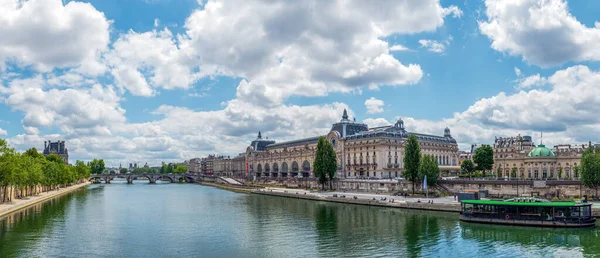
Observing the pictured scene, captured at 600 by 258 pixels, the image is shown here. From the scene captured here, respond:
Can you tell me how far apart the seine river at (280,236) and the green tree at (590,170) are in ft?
76.3

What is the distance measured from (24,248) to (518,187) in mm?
77876

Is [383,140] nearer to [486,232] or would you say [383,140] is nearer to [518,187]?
[518,187]

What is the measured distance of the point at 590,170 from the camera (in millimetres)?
74938

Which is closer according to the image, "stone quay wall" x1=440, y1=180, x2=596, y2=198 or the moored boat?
the moored boat

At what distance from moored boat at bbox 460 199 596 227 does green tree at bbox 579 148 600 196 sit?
A: 19043mm

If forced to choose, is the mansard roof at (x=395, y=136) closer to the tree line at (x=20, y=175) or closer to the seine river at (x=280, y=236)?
the seine river at (x=280, y=236)

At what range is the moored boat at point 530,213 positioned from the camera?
188 ft

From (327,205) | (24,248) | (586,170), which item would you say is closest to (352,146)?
(327,205)

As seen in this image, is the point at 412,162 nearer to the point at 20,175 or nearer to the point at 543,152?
the point at 543,152

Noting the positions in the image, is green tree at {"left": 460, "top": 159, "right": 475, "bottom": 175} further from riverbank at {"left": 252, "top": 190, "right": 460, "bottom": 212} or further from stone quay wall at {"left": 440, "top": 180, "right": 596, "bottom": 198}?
riverbank at {"left": 252, "top": 190, "right": 460, "bottom": 212}

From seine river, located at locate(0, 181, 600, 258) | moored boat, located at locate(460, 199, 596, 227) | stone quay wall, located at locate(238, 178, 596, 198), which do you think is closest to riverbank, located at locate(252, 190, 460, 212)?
seine river, located at locate(0, 181, 600, 258)

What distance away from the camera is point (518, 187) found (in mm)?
85938

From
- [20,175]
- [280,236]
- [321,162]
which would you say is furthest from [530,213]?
[20,175]

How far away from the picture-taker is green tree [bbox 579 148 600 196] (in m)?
74.4
